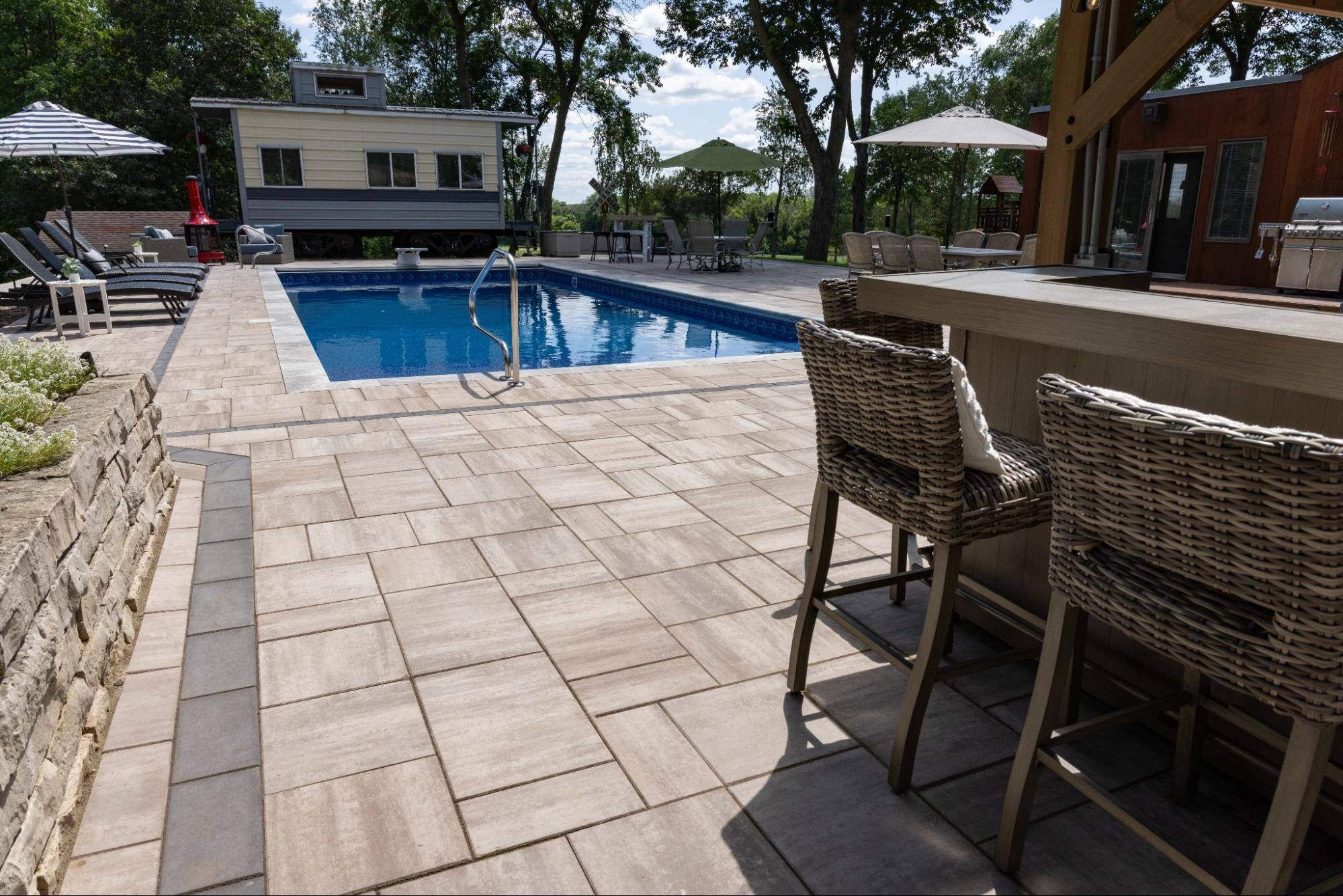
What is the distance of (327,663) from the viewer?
2.33 meters

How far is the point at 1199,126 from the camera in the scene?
11055mm

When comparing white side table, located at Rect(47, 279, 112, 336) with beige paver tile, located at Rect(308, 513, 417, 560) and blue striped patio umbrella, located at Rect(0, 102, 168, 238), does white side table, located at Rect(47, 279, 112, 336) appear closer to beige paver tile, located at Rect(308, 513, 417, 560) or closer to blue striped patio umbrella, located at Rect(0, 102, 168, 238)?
blue striped patio umbrella, located at Rect(0, 102, 168, 238)

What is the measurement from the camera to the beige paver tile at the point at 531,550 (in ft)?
9.69

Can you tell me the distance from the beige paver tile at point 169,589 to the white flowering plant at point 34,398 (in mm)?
579

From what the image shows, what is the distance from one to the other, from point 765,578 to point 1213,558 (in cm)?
172

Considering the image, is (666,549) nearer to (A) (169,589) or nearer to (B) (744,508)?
(B) (744,508)

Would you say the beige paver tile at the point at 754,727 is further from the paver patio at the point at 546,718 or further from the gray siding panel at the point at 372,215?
the gray siding panel at the point at 372,215

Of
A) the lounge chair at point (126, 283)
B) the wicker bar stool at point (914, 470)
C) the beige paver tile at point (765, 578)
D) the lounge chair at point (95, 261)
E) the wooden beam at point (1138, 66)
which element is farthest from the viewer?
the lounge chair at point (95, 261)

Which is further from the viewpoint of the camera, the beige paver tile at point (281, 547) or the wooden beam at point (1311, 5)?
the wooden beam at point (1311, 5)

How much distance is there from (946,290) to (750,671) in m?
1.12

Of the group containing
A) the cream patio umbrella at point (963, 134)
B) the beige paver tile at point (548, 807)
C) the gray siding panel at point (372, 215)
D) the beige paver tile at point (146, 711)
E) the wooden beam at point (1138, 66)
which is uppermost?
the cream patio umbrella at point (963, 134)

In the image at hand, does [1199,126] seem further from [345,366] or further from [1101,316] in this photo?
[1101,316]

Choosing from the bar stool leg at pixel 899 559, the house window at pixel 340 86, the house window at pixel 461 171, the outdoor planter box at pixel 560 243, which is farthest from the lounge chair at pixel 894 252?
the house window at pixel 340 86

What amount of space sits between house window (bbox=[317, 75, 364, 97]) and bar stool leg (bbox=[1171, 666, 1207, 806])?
58.4 ft
